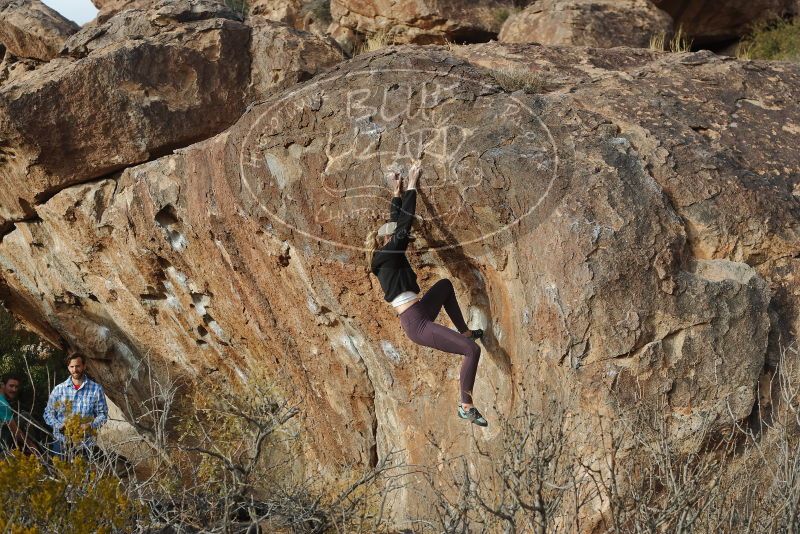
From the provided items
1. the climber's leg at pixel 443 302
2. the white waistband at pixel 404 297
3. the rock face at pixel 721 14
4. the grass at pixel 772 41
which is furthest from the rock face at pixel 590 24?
the white waistband at pixel 404 297

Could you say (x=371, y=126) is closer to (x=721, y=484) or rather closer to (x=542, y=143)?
(x=542, y=143)

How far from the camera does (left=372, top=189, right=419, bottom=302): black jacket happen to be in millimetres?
5867

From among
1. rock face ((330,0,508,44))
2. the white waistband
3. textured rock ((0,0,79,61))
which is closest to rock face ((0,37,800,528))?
the white waistband

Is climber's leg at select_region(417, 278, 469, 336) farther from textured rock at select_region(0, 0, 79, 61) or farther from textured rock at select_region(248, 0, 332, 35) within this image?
textured rock at select_region(248, 0, 332, 35)

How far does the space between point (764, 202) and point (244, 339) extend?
4781 millimetres

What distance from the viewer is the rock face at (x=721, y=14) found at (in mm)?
12500

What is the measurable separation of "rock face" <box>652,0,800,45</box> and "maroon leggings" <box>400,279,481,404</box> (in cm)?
795

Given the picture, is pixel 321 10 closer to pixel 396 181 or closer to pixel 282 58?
pixel 282 58

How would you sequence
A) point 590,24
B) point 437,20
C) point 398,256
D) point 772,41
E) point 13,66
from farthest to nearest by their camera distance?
point 772,41, point 437,20, point 590,24, point 13,66, point 398,256

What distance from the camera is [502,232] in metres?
5.86

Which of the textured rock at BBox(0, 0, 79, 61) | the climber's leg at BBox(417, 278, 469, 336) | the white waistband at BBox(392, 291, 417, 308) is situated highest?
the textured rock at BBox(0, 0, 79, 61)

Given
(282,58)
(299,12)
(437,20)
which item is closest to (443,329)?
(282,58)

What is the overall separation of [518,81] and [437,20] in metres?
5.38

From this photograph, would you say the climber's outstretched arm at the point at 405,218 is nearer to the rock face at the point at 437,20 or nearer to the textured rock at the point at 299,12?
the rock face at the point at 437,20
